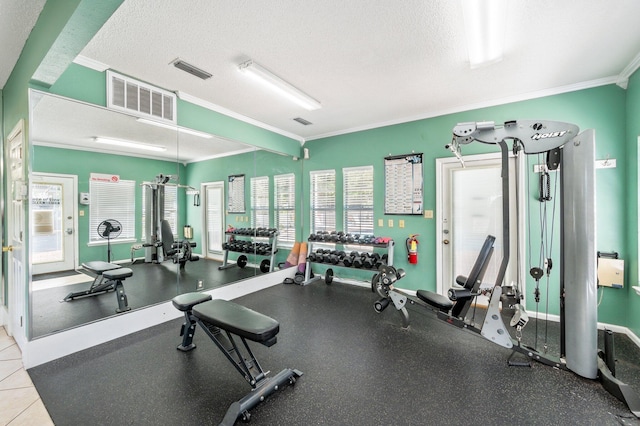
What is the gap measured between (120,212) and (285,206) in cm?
269

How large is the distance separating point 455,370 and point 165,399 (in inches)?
85.7

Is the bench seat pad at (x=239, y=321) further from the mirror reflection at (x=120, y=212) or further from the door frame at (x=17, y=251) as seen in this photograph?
the door frame at (x=17, y=251)

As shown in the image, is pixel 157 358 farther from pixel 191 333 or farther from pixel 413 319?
pixel 413 319

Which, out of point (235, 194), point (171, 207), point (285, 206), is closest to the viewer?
point (171, 207)

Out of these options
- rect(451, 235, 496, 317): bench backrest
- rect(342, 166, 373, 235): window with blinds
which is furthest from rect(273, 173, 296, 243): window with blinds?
rect(451, 235, 496, 317): bench backrest

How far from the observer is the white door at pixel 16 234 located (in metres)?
2.29

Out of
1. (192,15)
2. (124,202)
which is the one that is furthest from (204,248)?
(192,15)

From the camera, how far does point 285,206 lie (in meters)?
5.11

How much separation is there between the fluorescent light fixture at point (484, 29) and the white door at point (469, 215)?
142 cm

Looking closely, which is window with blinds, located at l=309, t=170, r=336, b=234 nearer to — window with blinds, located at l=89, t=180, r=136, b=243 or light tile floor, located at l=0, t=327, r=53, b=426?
window with blinds, located at l=89, t=180, r=136, b=243

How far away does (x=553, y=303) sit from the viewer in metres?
3.11

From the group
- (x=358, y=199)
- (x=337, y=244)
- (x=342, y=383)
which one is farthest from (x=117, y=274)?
(x=358, y=199)

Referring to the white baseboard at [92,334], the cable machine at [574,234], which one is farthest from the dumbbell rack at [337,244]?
the cable machine at [574,234]

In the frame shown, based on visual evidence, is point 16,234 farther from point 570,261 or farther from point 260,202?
point 570,261
